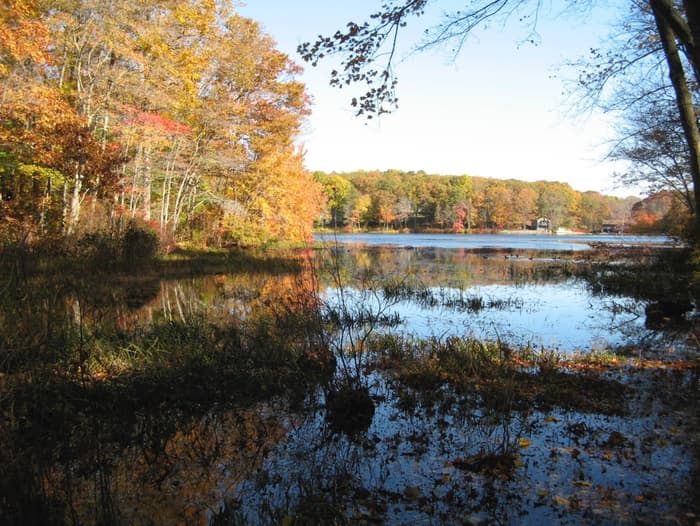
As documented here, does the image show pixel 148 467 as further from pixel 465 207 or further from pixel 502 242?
pixel 465 207

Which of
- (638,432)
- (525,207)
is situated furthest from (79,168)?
(525,207)

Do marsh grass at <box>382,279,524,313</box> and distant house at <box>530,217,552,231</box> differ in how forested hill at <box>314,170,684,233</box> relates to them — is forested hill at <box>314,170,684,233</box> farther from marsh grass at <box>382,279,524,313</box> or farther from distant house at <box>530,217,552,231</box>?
marsh grass at <box>382,279,524,313</box>

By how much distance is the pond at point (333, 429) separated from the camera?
3.30 m

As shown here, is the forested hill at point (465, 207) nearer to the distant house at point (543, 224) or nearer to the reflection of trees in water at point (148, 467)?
the distant house at point (543, 224)

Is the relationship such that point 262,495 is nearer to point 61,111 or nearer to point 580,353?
point 580,353

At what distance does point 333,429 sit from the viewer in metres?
4.75

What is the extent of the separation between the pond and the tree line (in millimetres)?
8722

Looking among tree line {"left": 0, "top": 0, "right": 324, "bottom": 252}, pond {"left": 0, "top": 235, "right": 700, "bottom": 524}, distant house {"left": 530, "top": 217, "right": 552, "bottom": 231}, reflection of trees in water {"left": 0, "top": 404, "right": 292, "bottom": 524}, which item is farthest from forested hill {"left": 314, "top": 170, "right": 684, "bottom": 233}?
reflection of trees in water {"left": 0, "top": 404, "right": 292, "bottom": 524}

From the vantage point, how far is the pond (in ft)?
10.8

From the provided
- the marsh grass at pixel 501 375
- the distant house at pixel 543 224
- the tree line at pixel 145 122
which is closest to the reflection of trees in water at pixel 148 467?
the marsh grass at pixel 501 375

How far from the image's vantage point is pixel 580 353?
763cm

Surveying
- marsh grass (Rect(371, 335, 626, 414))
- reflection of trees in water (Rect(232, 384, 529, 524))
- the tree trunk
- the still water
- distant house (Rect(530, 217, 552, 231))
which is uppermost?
the tree trunk

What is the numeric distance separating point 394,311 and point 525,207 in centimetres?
10217

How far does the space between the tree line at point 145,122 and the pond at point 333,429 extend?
8.72m
